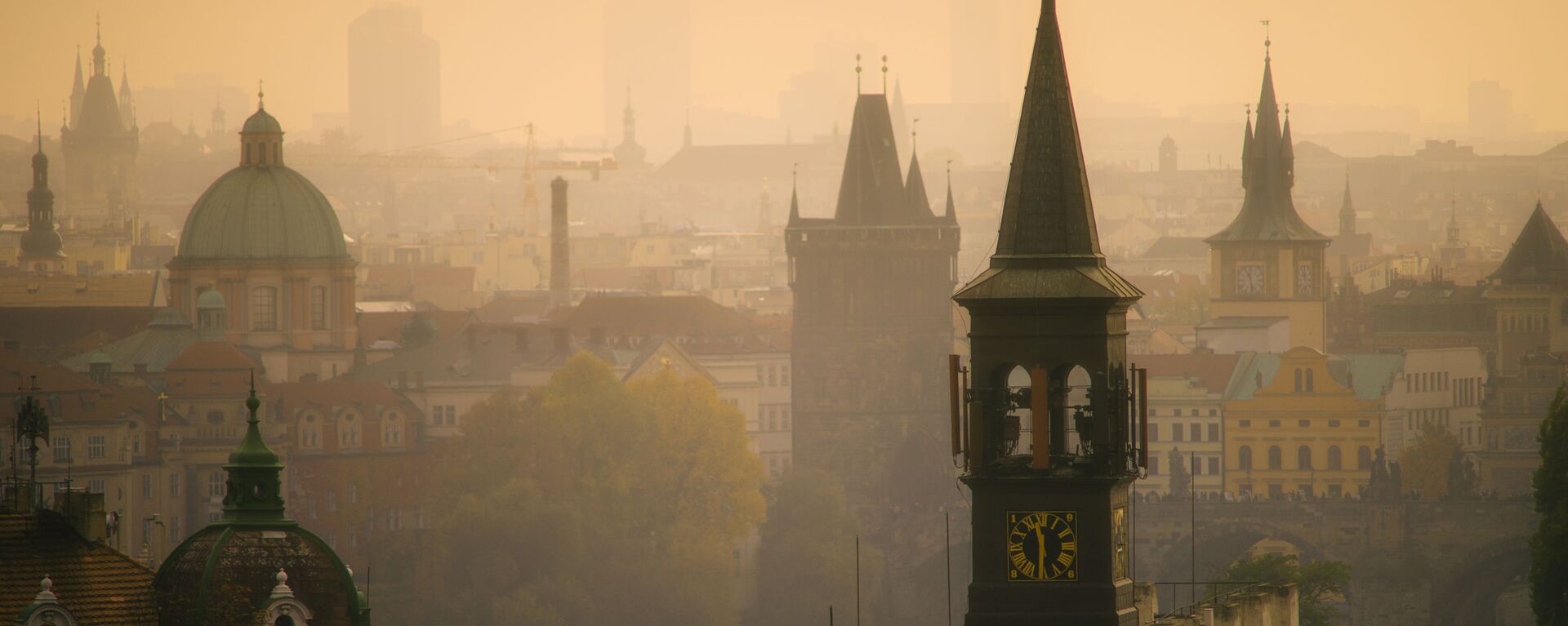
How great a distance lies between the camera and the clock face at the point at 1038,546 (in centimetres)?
4369

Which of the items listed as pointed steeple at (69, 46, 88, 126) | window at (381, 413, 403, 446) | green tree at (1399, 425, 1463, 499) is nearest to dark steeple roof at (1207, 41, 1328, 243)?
green tree at (1399, 425, 1463, 499)

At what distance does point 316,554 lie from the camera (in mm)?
51719

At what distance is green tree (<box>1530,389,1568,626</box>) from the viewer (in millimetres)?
88562

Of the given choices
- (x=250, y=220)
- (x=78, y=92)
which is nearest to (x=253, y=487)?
(x=250, y=220)

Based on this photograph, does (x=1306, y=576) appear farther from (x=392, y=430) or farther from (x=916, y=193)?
(x=916, y=193)

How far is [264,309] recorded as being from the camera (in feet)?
580

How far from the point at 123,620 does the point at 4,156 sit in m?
142

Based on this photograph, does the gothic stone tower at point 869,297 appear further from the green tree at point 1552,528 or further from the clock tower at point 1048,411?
the clock tower at point 1048,411

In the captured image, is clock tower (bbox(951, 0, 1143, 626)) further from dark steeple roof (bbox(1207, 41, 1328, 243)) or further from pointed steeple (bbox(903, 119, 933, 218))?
dark steeple roof (bbox(1207, 41, 1328, 243))

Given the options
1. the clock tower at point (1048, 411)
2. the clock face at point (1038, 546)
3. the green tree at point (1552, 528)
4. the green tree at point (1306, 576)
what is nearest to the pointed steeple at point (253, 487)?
the clock tower at point (1048, 411)

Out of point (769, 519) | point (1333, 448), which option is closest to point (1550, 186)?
point (1333, 448)

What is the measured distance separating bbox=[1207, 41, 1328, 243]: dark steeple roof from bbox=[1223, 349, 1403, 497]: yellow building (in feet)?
44.9

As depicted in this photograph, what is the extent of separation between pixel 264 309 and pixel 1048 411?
13503 centimetres

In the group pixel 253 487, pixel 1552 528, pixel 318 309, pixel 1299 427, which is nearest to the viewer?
pixel 253 487
